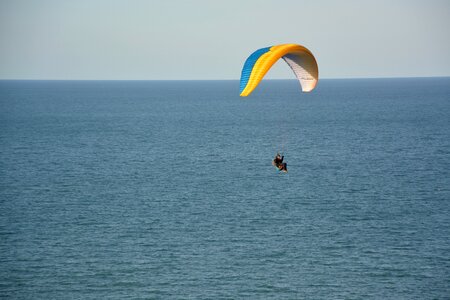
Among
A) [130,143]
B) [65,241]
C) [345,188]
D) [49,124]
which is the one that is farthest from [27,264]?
[49,124]

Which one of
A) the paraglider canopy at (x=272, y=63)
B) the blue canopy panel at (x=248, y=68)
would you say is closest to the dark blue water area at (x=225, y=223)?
the paraglider canopy at (x=272, y=63)

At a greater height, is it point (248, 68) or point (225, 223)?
point (248, 68)

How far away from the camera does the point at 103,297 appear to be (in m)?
55.9

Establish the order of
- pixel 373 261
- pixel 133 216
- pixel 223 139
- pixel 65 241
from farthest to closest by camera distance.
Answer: pixel 223 139 → pixel 133 216 → pixel 65 241 → pixel 373 261

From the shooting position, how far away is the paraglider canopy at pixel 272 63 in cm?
4588

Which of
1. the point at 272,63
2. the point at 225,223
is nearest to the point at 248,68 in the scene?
the point at 272,63

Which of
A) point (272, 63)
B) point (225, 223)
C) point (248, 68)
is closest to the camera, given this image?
point (272, 63)

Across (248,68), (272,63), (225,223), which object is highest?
(272,63)

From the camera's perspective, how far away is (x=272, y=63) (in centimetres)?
4631

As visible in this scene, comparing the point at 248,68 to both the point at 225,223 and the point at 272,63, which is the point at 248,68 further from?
the point at 225,223

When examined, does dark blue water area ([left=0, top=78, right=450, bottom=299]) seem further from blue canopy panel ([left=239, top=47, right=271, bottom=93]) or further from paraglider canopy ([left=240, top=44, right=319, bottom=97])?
blue canopy panel ([left=239, top=47, right=271, bottom=93])

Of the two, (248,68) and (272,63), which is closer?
(272,63)

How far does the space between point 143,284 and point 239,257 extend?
11108 mm

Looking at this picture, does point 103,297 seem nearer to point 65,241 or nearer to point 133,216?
point 65,241
